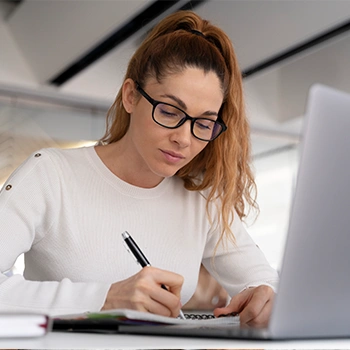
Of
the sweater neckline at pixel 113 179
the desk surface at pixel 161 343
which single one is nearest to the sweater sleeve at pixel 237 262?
the sweater neckline at pixel 113 179

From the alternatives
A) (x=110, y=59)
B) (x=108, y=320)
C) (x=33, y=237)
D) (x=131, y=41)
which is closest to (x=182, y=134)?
(x=33, y=237)

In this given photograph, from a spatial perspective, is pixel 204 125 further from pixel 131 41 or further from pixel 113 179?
pixel 131 41

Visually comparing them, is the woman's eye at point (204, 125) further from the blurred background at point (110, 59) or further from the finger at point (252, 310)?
the blurred background at point (110, 59)

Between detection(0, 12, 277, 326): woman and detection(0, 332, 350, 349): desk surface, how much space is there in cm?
61

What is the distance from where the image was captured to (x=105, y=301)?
87 centimetres

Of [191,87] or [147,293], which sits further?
[191,87]

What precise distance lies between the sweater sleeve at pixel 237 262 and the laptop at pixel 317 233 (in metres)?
0.81

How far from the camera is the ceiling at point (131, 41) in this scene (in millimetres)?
3328

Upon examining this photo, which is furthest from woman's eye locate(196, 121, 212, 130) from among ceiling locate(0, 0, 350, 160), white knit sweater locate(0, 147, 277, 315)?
ceiling locate(0, 0, 350, 160)

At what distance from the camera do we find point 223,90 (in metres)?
1.41

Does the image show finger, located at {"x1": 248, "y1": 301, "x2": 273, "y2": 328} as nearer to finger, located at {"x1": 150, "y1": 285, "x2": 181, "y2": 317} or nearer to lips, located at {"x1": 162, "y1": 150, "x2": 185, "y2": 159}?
finger, located at {"x1": 150, "y1": 285, "x2": 181, "y2": 317}

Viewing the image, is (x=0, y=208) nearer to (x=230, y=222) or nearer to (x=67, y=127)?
(x=230, y=222)

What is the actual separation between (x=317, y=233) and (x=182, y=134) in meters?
0.77

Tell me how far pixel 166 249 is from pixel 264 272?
0.81 feet
